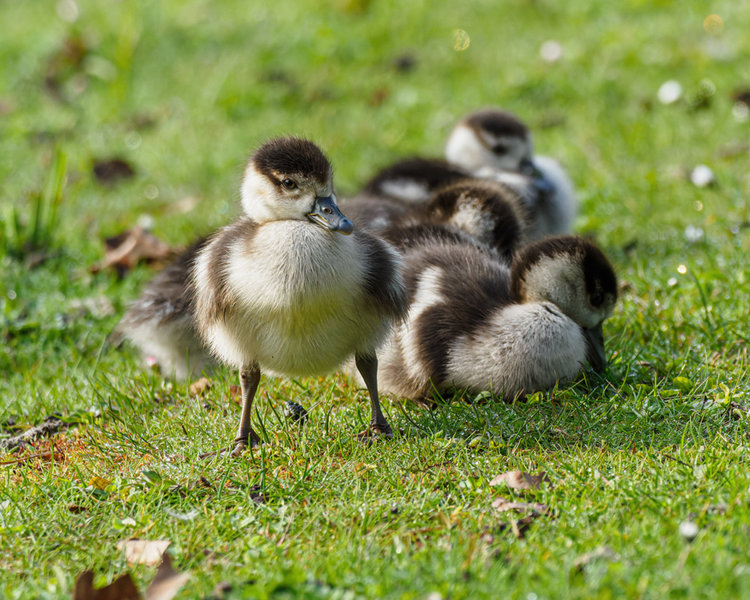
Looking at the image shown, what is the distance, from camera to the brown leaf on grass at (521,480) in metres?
3.52

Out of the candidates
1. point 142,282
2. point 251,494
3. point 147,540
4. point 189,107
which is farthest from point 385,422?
point 189,107

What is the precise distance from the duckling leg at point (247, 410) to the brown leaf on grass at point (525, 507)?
3.84 ft

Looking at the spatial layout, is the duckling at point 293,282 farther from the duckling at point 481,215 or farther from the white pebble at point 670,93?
the white pebble at point 670,93

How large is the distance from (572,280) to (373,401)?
1.17 m

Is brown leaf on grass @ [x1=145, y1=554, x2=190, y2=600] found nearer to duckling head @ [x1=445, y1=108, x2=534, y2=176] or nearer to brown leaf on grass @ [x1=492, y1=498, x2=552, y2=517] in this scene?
brown leaf on grass @ [x1=492, y1=498, x2=552, y2=517]

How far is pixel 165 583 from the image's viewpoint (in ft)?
9.88

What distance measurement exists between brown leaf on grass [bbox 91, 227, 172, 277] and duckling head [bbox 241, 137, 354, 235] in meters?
2.88

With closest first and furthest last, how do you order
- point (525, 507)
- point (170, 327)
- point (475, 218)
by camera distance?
1. point (525, 507)
2. point (170, 327)
3. point (475, 218)

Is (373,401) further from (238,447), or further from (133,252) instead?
(133,252)

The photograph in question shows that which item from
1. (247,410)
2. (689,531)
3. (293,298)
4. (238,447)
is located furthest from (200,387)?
(689,531)

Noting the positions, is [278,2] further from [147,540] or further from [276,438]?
[147,540]

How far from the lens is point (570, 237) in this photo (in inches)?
183

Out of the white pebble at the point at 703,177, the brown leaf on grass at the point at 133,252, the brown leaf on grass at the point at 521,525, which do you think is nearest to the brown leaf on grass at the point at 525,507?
the brown leaf on grass at the point at 521,525

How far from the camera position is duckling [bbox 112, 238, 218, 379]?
17.3 feet
